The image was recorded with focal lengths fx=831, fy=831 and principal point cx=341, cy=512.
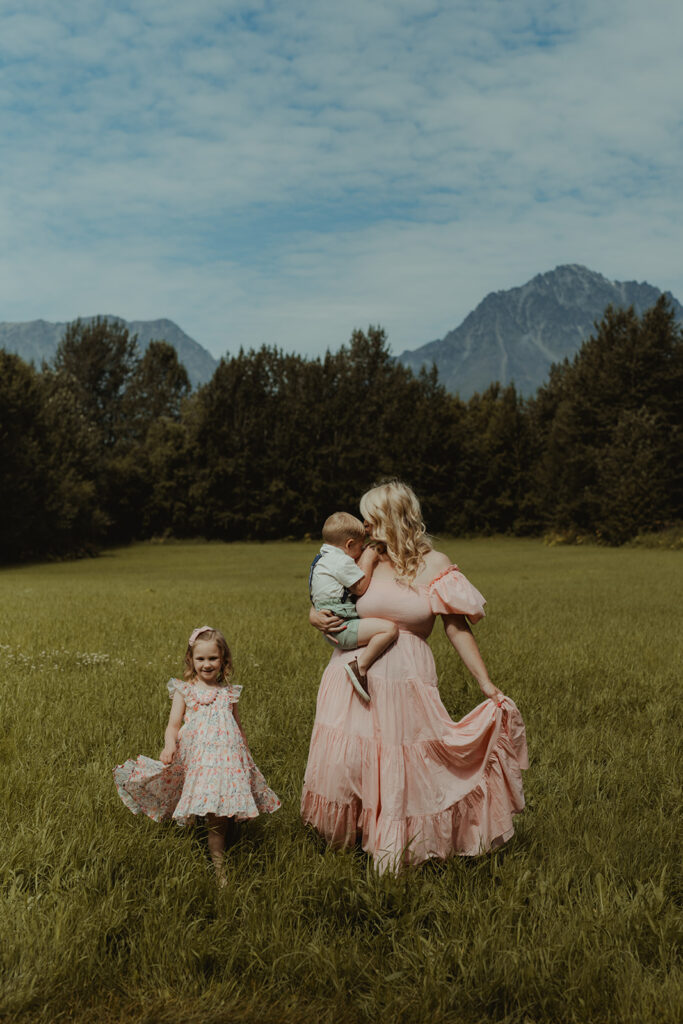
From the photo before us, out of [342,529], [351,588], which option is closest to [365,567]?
[351,588]

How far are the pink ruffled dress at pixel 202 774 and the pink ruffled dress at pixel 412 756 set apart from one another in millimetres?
408

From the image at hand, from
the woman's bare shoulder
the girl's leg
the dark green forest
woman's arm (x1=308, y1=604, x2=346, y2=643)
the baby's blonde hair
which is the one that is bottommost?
the girl's leg

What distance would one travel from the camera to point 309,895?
12.7 feet

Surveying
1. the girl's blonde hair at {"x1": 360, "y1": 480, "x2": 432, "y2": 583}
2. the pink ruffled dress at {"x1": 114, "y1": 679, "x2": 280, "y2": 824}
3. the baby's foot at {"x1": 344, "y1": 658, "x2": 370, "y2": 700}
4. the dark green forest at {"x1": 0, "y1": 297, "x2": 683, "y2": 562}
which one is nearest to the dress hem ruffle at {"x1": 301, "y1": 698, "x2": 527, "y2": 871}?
the baby's foot at {"x1": 344, "y1": 658, "x2": 370, "y2": 700}

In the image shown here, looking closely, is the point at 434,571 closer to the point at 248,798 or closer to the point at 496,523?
the point at 248,798

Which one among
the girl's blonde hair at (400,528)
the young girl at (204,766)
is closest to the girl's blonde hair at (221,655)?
the young girl at (204,766)

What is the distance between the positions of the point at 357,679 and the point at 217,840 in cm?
105

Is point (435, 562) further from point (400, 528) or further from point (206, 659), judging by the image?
point (206, 659)

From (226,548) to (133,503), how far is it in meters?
10.1

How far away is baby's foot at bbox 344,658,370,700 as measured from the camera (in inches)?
164

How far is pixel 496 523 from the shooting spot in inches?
2178

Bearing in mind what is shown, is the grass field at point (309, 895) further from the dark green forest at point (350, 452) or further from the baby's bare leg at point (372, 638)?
the dark green forest at point (350, 452)

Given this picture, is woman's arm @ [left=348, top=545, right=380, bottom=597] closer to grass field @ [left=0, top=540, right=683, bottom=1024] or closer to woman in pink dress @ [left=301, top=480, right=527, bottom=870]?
woman in pink dress @ [left=301, top=480, right=527, bottom=870]

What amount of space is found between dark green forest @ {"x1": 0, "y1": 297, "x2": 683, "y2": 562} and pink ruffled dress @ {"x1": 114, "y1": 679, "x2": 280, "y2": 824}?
37.2 meters
